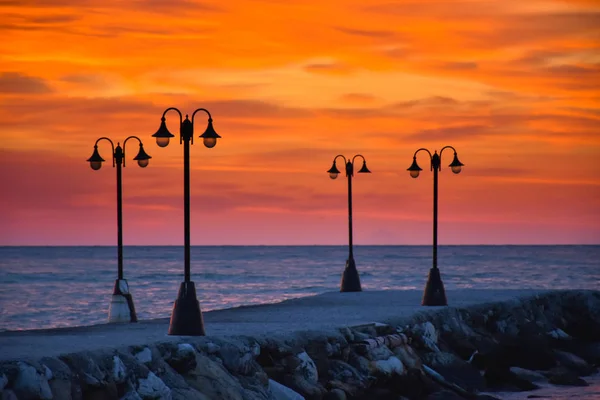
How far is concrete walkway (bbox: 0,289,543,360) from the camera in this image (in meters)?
19.7

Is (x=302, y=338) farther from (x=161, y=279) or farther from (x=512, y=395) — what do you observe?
(x=161, y=279)

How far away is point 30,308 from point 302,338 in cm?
3676

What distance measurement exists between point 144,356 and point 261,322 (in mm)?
8460

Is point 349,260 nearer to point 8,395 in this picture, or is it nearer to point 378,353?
point 378,353

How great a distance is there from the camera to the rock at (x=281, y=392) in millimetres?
19484

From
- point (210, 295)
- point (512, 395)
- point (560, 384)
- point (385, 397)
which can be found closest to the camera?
point (385, 397)

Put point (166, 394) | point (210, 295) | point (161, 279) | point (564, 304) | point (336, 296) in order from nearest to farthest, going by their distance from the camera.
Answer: point (166, 394), point (336, 296), point (564, 304), point (210, 295), point (161, 279)

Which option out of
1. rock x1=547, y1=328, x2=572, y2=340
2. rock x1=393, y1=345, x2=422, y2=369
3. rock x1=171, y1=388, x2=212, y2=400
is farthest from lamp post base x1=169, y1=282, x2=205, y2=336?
rock x1=547, y1=328, x2=572, y2=340

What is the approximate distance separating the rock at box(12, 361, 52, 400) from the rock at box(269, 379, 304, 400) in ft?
17.1

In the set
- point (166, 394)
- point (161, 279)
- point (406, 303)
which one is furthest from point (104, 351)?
point (161, 279)

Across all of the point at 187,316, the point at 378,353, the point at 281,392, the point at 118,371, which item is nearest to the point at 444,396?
the point at 378,353

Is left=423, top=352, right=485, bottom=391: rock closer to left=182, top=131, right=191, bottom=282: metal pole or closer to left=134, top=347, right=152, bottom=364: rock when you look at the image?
left=182, top=131, right=191, bottom=282: metal pole

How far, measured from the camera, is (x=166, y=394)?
17188 mm

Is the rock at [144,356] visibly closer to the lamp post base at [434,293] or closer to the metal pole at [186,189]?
the metal pole at [186,189]
